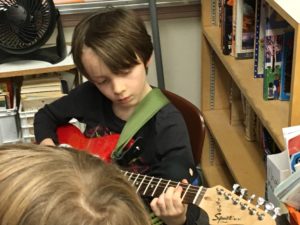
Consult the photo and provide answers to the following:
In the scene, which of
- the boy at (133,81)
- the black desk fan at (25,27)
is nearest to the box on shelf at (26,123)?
the black desk fan at (25,27)

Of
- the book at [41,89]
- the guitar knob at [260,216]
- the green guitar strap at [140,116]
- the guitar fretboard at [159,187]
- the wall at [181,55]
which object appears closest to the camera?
the guitar knob at [260,216]

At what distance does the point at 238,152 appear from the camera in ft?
6.05

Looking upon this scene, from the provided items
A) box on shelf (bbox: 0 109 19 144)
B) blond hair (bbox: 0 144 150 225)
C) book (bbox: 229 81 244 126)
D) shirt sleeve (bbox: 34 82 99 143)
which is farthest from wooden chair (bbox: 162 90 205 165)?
box on shelf (bbox: 0 109 19 144)

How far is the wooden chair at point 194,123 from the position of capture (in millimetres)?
1410

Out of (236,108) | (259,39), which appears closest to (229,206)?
(259,39)

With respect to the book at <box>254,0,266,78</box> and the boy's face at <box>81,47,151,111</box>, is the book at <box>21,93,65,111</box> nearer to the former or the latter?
the boy's face at <box>81,47,151,111</box>

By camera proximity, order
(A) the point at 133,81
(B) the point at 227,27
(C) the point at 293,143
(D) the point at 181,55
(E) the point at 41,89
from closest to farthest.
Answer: (C) the point at 293,143 < (A) the point at 133,81 < (B) the point at 227,27 < (E) the point at 41,89 < (D) the point at 181,55

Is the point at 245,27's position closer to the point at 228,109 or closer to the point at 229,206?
Answer: the point at 228,109

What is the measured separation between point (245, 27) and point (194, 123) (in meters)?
0.40

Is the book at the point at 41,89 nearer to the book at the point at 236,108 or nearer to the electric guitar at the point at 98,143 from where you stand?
the electric guitar at the point at 98,143

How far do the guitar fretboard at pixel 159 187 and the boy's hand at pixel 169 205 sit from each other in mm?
16

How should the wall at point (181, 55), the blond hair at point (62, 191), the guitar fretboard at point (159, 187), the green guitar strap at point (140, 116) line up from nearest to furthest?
the blond hair at point (62, 191)
the guitar fretboard at point (159, 187)
the green guitar strap at point (140, 116)
the wall at point (181, 55)

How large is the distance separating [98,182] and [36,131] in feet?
3.15

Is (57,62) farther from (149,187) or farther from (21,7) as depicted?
(149,187)
